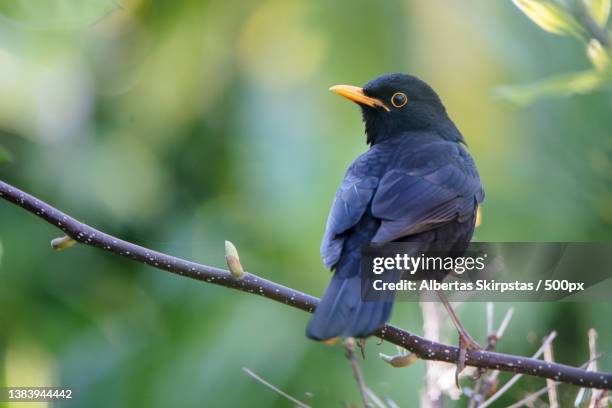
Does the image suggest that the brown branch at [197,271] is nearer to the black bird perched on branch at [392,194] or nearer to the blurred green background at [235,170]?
the black bird perched on branch at [392,194]

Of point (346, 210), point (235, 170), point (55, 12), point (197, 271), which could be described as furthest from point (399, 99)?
point (235, 170)

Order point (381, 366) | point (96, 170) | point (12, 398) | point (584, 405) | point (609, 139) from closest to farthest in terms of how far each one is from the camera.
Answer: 1. point (584, 405)
2. point (12, 398)
3. point (609, 139)
4. point (381, 366)
5. point (96, 170)

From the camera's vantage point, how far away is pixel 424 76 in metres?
5.19

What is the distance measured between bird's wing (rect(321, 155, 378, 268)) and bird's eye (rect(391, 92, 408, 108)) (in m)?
0.66

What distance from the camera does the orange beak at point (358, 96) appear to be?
3799 millimetres

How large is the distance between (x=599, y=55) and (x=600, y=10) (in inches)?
4.1

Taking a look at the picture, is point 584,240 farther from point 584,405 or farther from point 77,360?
point 77,360

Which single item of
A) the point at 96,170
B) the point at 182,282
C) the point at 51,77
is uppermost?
the point at 51,77

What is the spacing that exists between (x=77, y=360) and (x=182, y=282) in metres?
0.89

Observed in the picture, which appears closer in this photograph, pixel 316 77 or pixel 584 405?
pixel 584 405

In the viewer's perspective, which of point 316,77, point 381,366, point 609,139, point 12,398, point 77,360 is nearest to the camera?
point 12,398

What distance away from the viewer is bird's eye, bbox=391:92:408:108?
395 centimetres

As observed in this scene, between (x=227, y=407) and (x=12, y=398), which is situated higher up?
(x=12, y=398)

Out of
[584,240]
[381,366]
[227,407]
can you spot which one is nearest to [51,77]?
[227,407]
